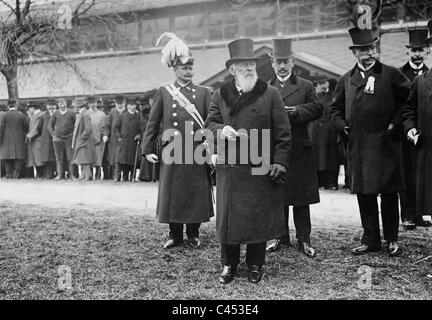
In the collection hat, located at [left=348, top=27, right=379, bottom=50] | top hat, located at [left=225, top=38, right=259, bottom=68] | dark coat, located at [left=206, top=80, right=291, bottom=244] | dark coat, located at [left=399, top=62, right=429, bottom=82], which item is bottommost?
dark coat, located at [left=206, top=80, right=291, bottom=244]

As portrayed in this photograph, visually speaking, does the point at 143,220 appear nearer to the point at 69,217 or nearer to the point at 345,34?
the point at 69,217

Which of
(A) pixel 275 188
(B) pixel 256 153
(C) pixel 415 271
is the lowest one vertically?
(C) pixel 415 271

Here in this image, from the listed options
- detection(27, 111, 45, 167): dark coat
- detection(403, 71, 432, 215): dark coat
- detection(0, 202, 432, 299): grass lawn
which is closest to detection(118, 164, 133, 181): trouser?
detection(27, 111, 45, 167): dark coat

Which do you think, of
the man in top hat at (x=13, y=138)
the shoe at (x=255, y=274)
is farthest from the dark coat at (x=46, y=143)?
the shoe at (x=255, y=274)

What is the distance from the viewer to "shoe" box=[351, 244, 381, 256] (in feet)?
18.6

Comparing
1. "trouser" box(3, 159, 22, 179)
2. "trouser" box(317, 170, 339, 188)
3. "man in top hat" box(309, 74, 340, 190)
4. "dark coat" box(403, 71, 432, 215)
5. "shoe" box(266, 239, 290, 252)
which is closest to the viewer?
"dark coat" box(403, 71, 432, 215)

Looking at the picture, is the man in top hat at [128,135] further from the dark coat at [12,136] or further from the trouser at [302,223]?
the trouser at [302,223]

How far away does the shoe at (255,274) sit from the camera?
4735 millimetres

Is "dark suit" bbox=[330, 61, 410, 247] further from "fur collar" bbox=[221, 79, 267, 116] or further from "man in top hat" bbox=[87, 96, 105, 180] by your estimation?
"man in top hat" bbox=[87, 96, 105, 180]

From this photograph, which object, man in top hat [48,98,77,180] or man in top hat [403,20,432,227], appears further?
man in top hat [48,98,77,180]

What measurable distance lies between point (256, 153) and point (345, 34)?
1790 centimetres

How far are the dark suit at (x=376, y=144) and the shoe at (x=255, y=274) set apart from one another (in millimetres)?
1538
